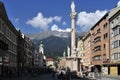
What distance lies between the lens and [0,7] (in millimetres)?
76875

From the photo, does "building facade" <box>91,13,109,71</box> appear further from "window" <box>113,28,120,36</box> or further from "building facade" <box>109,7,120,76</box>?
"window" <box>113,28,120,36</box>

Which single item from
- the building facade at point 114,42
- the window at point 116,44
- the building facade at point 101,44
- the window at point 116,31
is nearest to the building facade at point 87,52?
the building facade at point 101,44

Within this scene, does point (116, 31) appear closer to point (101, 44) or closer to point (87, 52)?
point (101, 44)

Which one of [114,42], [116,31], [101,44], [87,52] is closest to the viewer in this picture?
[116,31]

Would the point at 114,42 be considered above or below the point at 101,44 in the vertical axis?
below

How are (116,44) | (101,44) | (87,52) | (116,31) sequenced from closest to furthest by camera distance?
(116,44) < (116,31) < (101,44) < (87,52)

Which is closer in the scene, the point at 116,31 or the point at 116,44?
the point at 116,44

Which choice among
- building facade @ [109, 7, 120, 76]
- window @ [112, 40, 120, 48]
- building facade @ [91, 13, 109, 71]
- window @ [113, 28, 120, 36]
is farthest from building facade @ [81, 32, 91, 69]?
window @ [113, 28, 120, 36]

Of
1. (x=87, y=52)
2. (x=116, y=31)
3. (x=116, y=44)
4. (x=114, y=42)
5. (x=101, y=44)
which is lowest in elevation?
(x=87, y=52)

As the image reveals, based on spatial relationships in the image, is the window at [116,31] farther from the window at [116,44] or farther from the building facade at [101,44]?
the building facade at [101,44]

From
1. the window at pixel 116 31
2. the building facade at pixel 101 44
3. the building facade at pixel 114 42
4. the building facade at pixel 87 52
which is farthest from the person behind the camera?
the building facade at pixel 87 52

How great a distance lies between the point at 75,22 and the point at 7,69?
1152 inches

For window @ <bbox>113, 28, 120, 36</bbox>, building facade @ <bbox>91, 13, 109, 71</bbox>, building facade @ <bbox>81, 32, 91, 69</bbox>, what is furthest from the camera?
building facade @ <bbox>81, 32, 91, 69</bbox>

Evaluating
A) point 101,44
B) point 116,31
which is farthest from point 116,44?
point 101,44
